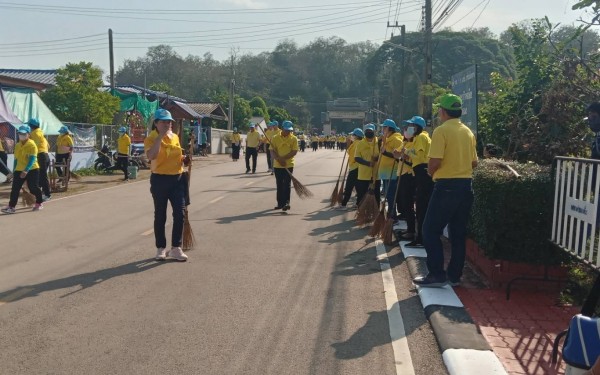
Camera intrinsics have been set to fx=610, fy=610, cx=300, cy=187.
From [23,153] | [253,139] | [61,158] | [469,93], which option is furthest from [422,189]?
[253,139]

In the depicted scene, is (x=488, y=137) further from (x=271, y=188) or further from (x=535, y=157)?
(x=271, y=188)

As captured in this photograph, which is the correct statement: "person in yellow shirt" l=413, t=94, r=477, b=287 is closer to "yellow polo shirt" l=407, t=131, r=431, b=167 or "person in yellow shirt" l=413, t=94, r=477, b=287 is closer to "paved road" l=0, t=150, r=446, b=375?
"paved road" l=0, t=150, r=446, b=375

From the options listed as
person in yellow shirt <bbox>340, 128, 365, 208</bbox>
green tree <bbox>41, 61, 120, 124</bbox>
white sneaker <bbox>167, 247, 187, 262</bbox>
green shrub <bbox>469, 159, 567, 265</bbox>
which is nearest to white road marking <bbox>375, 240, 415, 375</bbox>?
green shrub <bbox>469, 159, 567, 265</bbox>

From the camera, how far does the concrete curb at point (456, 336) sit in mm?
4309

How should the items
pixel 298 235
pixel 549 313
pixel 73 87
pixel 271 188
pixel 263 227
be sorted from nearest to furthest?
1. pixel 549 313
2. pixel 298 235
3. pixel 263 227
4. pixel 271 188
5. pixel 73 87

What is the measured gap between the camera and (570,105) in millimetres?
8594

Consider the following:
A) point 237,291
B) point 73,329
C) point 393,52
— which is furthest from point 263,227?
point 393,52

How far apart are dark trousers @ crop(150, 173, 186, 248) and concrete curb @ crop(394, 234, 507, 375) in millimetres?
3122

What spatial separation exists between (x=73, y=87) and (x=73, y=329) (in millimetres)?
21711

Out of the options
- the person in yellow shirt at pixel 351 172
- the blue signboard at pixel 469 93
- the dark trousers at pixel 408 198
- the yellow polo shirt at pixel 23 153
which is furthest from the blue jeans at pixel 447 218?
the yellow polo shirt at pixel 23 153

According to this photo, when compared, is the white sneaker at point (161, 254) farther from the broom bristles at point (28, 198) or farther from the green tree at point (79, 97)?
the green tree at point (79, 97)

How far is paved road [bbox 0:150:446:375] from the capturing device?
4.45 m

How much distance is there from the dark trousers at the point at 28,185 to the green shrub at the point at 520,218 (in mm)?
9144

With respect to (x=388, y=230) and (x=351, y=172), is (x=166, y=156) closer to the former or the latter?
(x=388, y=230)
